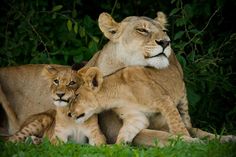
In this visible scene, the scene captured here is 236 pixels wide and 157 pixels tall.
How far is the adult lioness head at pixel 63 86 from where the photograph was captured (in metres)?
6.60

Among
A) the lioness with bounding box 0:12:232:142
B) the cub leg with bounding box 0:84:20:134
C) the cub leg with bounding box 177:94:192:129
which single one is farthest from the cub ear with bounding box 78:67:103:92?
the cub leg with bounding box 0:84:20:134

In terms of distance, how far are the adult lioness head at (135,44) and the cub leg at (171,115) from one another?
343 mm

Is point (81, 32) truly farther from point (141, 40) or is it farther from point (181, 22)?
point (141, 40)

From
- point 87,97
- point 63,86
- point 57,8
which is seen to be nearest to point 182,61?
point 57,8

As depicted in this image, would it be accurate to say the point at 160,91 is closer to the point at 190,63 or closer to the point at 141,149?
the point at 141,149

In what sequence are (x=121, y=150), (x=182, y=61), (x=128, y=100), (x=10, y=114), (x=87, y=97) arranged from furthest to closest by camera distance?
1. (x=182, y=61)
2. (x=10, y=114)
3. (x=128, y=100)
4. (x=87, y=97)
5. (x=121, y=150)

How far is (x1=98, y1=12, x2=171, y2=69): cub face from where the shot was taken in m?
6.99

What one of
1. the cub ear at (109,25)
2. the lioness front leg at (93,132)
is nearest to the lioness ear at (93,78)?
the lioness front leg at (93,132)

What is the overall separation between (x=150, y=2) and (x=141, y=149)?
3659 mm

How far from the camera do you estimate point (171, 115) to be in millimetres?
6840

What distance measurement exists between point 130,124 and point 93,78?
1.51 ft

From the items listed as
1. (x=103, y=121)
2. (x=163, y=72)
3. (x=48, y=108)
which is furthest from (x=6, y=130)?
(x=163, y=72)

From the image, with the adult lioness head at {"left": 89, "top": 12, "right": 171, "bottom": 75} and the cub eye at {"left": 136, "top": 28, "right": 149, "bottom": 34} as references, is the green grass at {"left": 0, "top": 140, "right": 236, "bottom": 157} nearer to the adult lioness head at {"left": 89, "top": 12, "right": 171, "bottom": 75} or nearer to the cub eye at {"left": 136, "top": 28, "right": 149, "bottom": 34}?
the adult lioness head at {"left": 89, "top": 12, "right": 171, "bottom": 75}

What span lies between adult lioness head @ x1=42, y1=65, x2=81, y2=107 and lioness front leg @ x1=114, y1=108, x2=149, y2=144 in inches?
18.1
